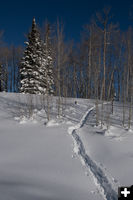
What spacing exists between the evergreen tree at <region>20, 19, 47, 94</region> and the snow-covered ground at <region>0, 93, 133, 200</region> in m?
10.4

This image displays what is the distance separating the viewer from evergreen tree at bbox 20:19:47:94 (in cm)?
1515

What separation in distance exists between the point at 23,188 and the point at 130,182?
7.58 ft

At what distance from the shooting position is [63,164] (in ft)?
10.8

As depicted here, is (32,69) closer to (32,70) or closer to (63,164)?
(32,70)

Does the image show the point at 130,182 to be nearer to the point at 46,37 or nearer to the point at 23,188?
the point at 23,188

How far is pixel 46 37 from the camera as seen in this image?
23.6ft

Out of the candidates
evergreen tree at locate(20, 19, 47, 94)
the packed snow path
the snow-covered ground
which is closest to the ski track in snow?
the snow-covered ground

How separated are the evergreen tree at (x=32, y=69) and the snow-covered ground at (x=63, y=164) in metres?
10.4

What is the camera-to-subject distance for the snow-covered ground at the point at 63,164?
2.30 meters

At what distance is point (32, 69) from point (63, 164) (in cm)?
1403

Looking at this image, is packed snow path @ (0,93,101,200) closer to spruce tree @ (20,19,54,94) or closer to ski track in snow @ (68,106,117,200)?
ski track in snow @ (68,106,117,200)

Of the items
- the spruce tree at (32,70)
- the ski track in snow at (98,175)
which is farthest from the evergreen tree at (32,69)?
the ski track in snow at (98,175)

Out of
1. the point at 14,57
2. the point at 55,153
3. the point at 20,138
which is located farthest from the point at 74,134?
the point at 14,57

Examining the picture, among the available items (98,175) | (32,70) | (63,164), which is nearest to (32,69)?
(32,70)
